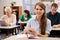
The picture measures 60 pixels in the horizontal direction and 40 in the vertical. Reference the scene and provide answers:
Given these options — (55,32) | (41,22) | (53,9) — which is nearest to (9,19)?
(53,9)

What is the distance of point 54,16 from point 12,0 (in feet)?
17.6

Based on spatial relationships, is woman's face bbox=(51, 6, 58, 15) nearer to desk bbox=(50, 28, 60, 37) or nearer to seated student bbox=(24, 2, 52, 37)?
desk bbox=(50, 28, 60, 37)

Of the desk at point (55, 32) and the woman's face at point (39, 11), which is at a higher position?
the woman's face at point (39, 11)

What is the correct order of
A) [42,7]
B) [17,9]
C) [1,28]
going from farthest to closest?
[17,9]
[1,28]
[42,7]

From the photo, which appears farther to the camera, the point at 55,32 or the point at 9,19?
the point at 9,19

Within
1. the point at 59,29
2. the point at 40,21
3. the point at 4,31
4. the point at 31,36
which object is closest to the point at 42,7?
the point at 40,21

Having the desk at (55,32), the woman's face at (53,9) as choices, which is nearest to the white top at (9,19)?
the woman's face at (53,9)

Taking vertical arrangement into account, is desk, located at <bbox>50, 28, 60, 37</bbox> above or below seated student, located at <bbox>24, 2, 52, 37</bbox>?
below

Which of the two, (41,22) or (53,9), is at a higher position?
(53,9)

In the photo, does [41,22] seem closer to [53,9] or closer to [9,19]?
[53,9]

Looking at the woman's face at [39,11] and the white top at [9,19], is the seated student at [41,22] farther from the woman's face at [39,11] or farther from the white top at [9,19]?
the white top at [9,19]

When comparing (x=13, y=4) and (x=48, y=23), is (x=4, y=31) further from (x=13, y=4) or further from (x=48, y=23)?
(x=13, y=4)

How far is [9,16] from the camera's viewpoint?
17.3ft

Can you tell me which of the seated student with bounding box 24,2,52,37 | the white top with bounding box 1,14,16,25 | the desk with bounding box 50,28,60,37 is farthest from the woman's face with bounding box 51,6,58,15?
the seated student with bounding box 24,2,52,37
